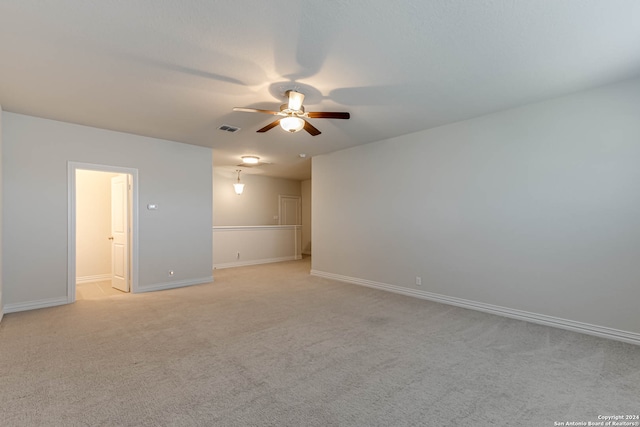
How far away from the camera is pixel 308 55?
262cm

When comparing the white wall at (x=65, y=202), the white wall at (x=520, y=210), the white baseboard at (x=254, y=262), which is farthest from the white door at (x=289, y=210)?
the white wall at (x=520, y=210)

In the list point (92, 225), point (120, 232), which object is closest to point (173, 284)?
point (120, 232)

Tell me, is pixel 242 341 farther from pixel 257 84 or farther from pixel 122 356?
pixel 257 84

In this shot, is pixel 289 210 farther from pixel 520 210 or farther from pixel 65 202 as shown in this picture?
pixel 520 210

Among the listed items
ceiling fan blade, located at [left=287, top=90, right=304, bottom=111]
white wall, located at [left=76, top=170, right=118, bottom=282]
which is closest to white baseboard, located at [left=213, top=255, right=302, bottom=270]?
white wall, located at [left=76, top=170, right=118, bottom=282]

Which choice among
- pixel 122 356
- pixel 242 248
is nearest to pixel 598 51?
pixel 122 356

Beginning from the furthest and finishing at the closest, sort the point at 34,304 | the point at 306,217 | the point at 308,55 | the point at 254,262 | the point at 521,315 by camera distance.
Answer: the point at 306,217, the point at 254,262, the point at 34,304, the point at 521,315, the point at 308,55

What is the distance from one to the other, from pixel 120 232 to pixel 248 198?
14.2 ft

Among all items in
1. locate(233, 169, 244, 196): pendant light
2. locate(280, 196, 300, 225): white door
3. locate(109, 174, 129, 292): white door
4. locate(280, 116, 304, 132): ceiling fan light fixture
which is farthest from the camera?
locate(280, 196, 300, 225): white door

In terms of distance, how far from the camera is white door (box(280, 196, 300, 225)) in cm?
1024

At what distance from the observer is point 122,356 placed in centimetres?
271

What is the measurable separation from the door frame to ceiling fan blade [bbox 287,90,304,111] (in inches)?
136

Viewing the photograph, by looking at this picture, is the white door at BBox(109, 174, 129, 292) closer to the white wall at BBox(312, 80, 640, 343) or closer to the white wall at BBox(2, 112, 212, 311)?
the white wall at BBox(2, 112, 212, 311)

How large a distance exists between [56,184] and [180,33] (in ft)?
11.8
